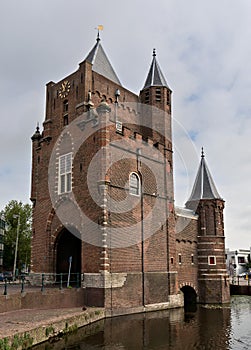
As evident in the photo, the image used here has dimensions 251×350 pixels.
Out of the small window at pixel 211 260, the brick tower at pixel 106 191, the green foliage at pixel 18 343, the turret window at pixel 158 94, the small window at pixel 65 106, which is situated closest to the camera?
the green foliage at pixel 18 343

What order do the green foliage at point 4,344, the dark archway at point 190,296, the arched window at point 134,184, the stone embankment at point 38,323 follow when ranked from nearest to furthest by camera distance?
the green foliage at point 4,344, the stone embankment at point 38,323, the arched window at point 134,184, the dark archway at point 190,296

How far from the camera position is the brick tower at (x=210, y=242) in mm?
30094

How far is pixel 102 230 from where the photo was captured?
21641 mm

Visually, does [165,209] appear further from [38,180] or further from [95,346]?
[95,346]

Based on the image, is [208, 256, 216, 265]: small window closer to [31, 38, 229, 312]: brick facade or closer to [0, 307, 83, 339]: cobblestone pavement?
[31, 38, 229, 312]: brick facade

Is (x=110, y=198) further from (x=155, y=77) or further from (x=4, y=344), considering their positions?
(x=155, y=77)

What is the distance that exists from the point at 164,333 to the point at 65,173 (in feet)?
42.8

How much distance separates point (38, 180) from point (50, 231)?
4.37m

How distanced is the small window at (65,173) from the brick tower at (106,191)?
0.24 feet

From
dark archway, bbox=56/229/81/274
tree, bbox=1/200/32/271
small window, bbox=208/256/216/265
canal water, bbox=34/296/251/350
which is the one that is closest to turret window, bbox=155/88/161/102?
dark archway, bbox=56/229/81/274

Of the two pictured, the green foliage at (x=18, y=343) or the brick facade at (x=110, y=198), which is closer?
the green foliage at (x=18, y=343)

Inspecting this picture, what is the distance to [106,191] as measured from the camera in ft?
73.6

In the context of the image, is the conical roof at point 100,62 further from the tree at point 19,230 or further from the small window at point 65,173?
the tree at point 19,230

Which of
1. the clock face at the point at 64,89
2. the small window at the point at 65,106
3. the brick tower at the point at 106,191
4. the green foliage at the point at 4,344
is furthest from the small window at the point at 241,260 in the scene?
the green foliage at the point at 4,344
